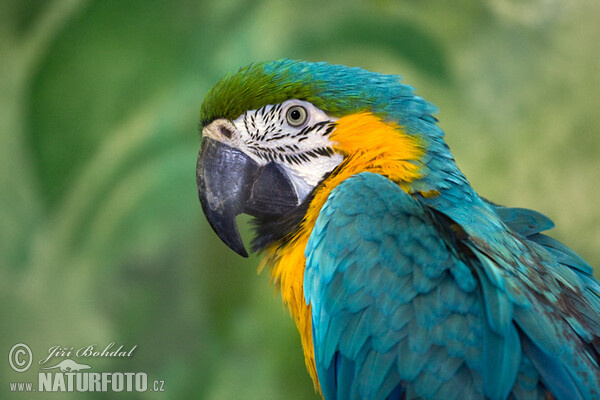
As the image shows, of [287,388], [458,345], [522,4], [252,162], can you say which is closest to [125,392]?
[287,388]

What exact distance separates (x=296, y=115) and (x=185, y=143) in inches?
41.5

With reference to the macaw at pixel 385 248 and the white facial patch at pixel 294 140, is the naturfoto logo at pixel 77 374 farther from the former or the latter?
the white facial patch at pixel 294 140

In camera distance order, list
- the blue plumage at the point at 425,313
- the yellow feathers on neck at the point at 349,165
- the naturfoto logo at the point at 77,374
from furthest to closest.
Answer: the naturfoto logo at the point at 77,374, the yellow feathers on neck at the point at 349,165, the blue plumage at the point at 425,313

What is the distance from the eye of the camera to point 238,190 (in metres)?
1.13

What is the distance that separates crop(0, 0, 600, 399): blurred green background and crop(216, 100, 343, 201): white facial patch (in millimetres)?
954

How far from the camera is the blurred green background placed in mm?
1997

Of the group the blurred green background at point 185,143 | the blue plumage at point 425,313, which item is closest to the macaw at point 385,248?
the blue plumage at point 425,313

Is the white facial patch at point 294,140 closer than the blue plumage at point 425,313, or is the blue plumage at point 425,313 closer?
the blue plumage at point 425,313

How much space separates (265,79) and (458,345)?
0.67 meters

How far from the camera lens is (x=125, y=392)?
1.97 m

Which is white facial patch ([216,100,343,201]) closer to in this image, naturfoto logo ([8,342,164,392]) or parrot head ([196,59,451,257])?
parrot head ([196,59,451,257])
